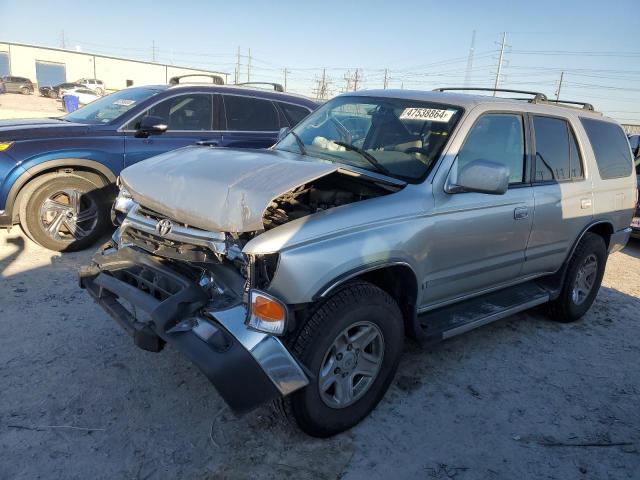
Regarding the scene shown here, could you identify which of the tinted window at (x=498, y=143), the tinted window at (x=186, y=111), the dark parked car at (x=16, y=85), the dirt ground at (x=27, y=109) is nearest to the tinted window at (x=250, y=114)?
the tinted window at (x=186, y=111)

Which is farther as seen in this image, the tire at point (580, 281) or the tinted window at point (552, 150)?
the tire at point (580, 281)

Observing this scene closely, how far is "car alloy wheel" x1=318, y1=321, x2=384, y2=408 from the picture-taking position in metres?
2.62

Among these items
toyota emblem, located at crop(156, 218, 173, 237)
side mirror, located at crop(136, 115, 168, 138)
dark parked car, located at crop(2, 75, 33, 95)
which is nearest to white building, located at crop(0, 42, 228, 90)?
dark parked car, located at crop(2, 75, 33, 95)

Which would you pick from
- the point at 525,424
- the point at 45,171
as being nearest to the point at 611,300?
the point at 525,424

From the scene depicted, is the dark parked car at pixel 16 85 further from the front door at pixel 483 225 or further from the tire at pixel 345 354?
the tire at pixel 345 354

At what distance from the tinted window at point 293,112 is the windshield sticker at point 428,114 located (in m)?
3.33

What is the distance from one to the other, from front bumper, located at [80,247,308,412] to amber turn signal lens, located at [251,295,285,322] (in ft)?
0.29

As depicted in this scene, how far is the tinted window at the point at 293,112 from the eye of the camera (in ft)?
21.9

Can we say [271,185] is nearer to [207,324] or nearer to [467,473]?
[207,324]

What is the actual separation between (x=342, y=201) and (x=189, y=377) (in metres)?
1.53

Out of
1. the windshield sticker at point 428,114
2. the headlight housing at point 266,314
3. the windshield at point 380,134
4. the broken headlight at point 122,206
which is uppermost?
the windshield sticker at point 428,114

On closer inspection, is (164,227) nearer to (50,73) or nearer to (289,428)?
(289,428)

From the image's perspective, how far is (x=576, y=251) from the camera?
14.4 feet

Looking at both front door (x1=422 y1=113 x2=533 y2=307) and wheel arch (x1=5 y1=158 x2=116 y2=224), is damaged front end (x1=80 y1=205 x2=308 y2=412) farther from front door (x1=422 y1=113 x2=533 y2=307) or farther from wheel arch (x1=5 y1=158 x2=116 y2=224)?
wheel arch (x1=5 y1=158 x2=116 y2=224)
